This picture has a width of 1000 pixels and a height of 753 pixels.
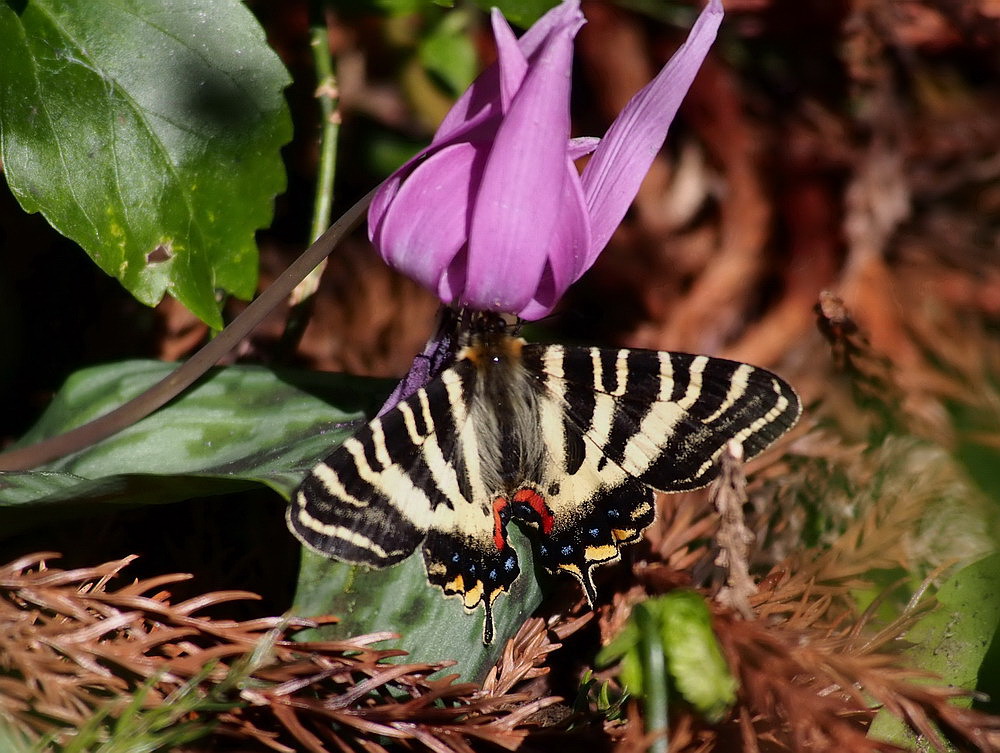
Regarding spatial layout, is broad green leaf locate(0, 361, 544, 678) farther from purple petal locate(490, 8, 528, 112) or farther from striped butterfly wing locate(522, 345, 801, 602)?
purple petal locate(490, 8, 528, 112)

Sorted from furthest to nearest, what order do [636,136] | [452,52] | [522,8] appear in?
[452,52] → [522,8] → [636,136]

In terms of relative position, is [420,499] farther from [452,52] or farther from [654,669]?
[452,52]

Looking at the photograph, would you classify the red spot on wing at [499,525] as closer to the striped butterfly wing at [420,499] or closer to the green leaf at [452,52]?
the striped butterfly wing at [420,499]

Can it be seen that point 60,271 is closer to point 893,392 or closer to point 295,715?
point 295,715

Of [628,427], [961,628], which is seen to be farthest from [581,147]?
[961,628]

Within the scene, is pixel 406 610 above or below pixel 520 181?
below

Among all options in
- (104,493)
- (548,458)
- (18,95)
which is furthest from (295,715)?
(18,95)

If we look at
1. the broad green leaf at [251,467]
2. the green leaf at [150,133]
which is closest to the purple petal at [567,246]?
the broad green leaf at [251,467]

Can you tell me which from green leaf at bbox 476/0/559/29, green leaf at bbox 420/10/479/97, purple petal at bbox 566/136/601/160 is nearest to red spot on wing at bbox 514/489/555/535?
purple petal at bbox 566/136/601/160

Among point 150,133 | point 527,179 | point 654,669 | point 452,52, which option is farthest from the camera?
point 452,52
